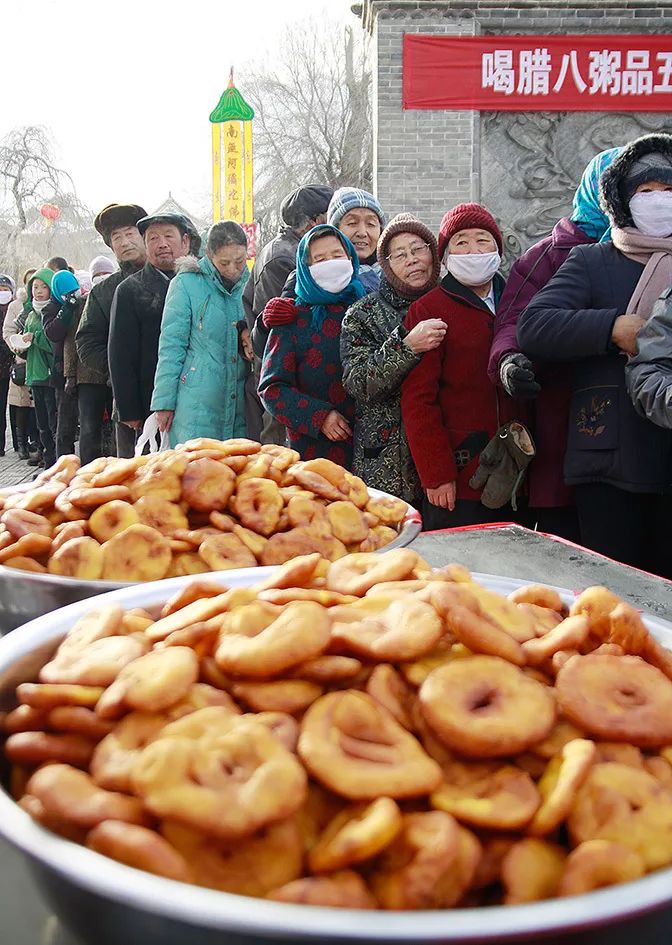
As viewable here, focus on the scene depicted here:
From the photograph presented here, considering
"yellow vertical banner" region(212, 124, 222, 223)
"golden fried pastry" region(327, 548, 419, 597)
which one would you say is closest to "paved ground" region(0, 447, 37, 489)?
"golden fried pastry" region(327, 548, 419, 597)

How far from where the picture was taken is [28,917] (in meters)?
0.68

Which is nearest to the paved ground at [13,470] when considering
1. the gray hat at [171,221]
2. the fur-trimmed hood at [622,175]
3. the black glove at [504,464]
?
the gray hat at [171,221]

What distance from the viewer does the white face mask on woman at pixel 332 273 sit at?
2.92 m

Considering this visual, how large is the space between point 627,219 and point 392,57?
22.9 ft

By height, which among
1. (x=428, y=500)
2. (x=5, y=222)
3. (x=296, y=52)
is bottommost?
(x=428, y=500)

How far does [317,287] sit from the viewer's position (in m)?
2.97

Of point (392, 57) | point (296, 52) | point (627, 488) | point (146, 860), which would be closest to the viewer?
point (146, 860)

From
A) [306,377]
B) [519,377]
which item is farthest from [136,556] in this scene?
[306,377]

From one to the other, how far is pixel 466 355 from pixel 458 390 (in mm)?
124

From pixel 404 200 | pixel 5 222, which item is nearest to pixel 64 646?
pixel 404 200

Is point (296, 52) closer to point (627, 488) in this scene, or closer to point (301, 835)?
point (627, 488)

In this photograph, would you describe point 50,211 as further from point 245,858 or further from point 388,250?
point 245,858

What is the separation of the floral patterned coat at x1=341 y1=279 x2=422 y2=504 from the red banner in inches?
257

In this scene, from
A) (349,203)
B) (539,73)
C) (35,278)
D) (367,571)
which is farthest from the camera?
(539,73)
